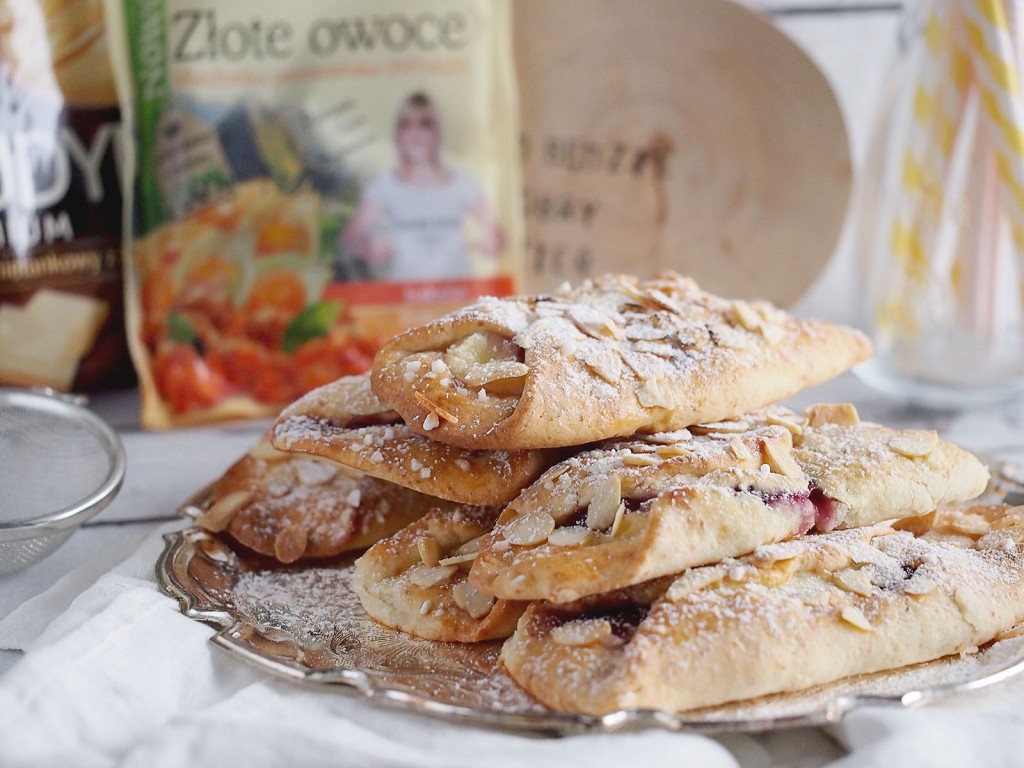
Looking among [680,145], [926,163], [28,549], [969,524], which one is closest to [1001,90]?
[926,163]

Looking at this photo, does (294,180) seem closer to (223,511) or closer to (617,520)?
(223,511)

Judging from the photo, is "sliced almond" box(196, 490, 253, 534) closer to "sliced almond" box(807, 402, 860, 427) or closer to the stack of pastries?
the stack of pastries

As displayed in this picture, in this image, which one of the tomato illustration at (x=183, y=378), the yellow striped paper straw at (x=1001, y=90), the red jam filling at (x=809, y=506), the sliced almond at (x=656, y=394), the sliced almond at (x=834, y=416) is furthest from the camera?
the tomato illustration at (x=183, y=378)

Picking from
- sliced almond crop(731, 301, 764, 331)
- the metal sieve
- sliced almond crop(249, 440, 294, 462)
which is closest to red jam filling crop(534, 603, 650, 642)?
sliced almond crop(731, 301, 764, 331)

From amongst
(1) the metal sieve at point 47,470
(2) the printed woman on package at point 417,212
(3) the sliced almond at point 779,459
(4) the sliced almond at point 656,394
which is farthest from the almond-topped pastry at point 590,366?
(2) the printed woman on package at point 417,212

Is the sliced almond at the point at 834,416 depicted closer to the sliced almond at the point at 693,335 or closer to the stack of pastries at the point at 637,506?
the stack of pastries at the point at 637,506

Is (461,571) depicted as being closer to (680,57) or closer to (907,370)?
(907,370)

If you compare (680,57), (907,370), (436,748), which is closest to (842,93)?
(680,57)
